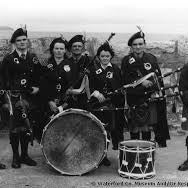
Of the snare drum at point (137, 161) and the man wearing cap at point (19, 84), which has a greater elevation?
the man wearing cap at point (19, 84)

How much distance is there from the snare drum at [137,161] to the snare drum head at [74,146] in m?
0.28

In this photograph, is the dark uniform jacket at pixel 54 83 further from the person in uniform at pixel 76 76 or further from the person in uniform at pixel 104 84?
the person in uniform at pixel 104 84

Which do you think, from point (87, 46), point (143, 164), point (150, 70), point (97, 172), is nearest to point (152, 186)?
point (143, 164)

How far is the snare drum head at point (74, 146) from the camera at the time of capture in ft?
15.9

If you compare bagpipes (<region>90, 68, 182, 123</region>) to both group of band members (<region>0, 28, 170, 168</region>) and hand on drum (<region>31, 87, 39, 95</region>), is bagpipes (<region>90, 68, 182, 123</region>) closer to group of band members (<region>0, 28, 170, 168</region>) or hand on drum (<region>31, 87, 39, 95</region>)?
group of band members (<region>0, 28, 170, 168</region>)

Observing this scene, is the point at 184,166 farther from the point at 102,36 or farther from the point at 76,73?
the point at 102,36

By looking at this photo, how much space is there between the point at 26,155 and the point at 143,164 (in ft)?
5.47

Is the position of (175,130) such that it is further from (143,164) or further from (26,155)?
(26,155)

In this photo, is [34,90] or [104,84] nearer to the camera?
[104,84]

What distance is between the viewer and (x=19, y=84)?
5215 mm

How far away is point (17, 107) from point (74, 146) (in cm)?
93

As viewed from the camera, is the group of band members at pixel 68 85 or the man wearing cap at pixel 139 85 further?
the man wearing cap at pixel 139 85

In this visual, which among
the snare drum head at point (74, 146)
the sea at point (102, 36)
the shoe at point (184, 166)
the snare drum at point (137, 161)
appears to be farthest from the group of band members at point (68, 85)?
the sea at point (102, 36)

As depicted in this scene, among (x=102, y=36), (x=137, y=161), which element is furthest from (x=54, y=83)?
(x=102, y=36)
